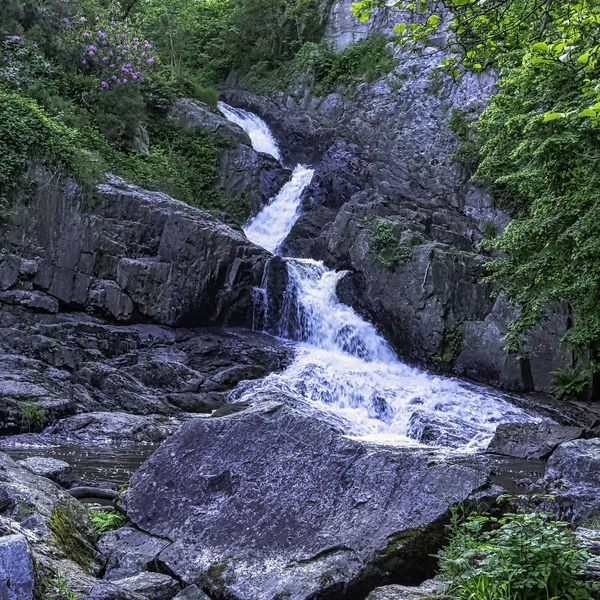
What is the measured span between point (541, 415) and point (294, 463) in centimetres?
1002

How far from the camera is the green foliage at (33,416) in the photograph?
33.9 ft

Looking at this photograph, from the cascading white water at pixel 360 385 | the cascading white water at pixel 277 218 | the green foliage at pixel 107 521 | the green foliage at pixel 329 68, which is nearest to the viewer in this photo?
the green foliage at pixel 107 521

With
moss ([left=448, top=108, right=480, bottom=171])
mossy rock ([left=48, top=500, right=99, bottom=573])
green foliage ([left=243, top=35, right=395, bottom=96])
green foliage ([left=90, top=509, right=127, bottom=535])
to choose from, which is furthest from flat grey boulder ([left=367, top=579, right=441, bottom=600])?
green foliage ([left=243, top=35, right=395, bottom=96])

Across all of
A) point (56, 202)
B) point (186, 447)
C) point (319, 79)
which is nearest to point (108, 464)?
point (186, 447)

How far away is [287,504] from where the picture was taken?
4.70m

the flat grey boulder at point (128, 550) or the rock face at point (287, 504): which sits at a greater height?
the rock face at point (287, 504)

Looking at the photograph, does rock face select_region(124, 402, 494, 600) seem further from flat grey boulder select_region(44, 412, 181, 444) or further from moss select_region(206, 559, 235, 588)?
flat grey boulder select_region(44, 412, 181, 444)

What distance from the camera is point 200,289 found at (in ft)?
50.4

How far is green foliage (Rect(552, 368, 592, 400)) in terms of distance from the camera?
14.2m

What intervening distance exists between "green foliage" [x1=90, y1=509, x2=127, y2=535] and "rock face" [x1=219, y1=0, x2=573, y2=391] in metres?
10.4

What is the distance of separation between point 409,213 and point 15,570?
705 inches

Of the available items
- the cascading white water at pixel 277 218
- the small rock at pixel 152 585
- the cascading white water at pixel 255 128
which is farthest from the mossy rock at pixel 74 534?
the cascading white water at pixel 255 128

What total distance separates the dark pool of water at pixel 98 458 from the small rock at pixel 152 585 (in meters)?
3.39

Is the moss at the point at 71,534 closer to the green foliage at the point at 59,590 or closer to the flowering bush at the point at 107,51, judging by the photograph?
the green foliage at the point at 59,590
